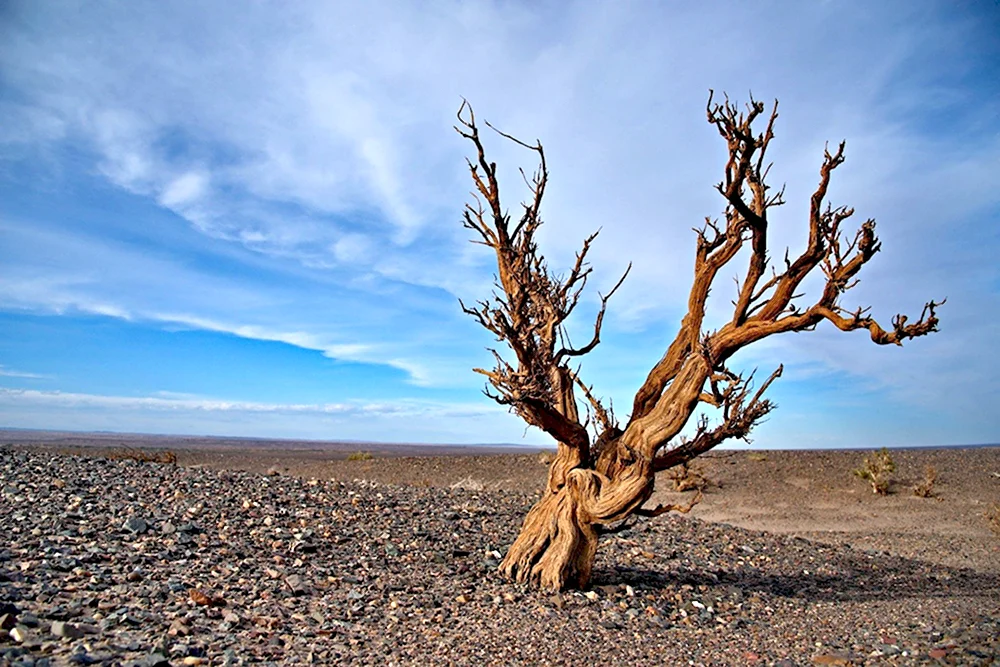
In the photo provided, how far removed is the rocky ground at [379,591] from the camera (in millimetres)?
6367

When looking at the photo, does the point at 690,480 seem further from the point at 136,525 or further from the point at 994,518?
the point at 136,525

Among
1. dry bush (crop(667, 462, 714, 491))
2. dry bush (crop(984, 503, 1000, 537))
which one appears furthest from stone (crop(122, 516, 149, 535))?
dry bush (crop(984, 503, 1000, 537))

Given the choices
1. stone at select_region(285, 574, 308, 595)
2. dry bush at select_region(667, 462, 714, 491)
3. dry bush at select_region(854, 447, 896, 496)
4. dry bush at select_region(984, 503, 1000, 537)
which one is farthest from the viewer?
dry bush at select_region(667, 462, 714, 491)

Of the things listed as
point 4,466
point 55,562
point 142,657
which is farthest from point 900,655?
point 4,466

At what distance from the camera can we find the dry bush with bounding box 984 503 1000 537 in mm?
18250

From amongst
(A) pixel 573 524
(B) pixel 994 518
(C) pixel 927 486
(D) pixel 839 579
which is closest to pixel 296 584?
(A) pixel 573 524

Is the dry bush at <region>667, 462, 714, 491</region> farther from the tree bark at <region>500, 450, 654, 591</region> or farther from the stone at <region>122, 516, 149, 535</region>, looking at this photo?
the stone at <region>122, 516, 149, 535</region>

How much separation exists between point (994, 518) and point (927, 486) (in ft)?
13.4

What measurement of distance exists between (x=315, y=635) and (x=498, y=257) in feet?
16.2

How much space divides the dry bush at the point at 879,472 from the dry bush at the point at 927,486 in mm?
837

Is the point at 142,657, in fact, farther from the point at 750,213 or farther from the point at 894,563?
the point at 894,563

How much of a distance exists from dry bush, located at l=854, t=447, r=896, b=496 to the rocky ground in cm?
1068

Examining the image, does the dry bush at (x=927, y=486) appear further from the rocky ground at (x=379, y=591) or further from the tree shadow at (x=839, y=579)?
the rocky ground at (x=379, y=591)

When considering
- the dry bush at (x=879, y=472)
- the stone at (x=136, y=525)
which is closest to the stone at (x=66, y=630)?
the stone at (x=136, y=525)
